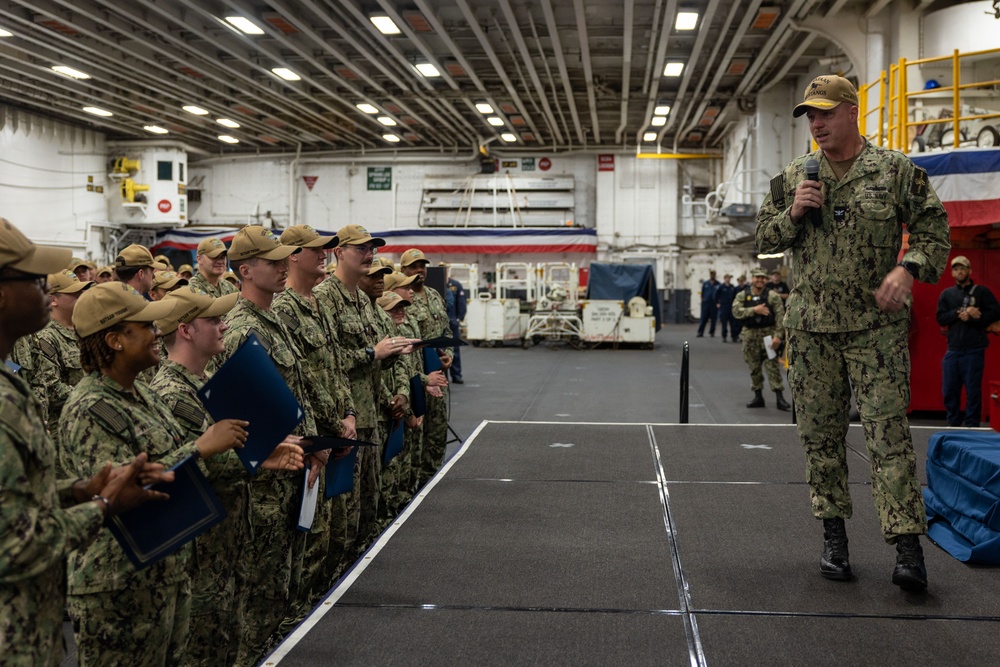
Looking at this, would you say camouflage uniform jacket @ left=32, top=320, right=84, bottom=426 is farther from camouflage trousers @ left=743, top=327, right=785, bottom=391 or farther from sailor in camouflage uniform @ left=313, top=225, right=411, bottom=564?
camouflage trousers @ left=743, top=327, right=785, bottom=391

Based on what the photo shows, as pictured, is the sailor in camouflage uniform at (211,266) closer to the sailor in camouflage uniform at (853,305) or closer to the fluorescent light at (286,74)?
the sailor in camouflage uniform at (853,305)

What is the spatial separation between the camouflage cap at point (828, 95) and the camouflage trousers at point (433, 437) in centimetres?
409

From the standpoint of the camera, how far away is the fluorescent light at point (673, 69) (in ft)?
63.0

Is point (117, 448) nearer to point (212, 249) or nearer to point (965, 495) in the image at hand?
point (965, 495)

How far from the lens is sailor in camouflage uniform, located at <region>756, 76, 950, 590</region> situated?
3.41 metres

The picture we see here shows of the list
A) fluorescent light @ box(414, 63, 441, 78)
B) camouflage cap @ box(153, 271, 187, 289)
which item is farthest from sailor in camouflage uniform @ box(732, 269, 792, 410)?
fluorescent light @ box(414, 63, 441, 78)

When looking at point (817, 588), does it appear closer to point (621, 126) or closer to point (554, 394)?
point (554, 394)

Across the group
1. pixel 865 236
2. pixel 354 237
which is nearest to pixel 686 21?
pixel 354 237

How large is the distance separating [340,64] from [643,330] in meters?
9.15

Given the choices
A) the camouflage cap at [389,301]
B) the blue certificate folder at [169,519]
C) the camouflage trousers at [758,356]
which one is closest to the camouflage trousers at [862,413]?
the blue certificate folder at [169,519]

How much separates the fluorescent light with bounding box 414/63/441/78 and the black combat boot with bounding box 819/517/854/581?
1692 cm

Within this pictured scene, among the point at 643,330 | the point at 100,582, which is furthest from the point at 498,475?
the point at 643,330

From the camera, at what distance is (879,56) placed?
14.7m

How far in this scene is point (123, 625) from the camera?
94.4 inches
